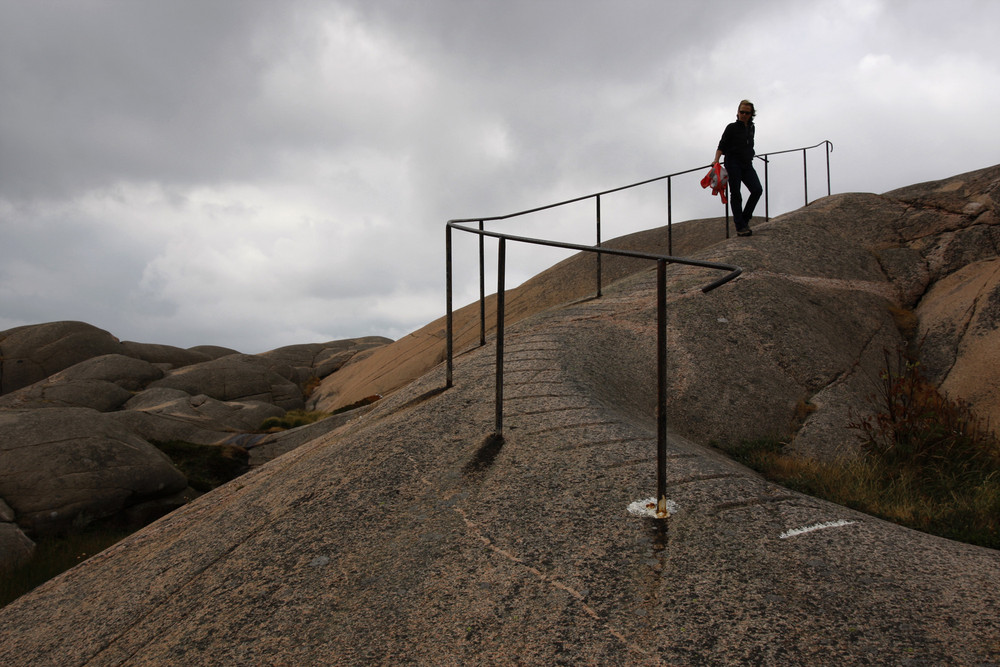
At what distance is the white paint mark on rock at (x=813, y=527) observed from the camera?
296cm

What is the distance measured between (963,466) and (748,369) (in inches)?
71.5

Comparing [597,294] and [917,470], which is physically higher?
[597,294]

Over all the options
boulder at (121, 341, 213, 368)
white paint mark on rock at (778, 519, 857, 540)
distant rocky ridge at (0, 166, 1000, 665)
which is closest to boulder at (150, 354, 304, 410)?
boulder at (121, 341, 213, 368)

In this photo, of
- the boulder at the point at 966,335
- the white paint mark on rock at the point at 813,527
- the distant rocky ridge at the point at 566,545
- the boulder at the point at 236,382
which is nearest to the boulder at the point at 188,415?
the boulder at the point at 236,382

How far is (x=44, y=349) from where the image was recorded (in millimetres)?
19250

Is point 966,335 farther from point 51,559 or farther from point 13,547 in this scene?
point 13,547

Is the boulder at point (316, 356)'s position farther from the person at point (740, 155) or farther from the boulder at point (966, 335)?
the boulder at point (966, 335)

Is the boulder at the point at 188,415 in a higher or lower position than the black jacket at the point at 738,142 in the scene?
lower

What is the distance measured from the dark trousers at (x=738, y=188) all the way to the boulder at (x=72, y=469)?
26.1 ft

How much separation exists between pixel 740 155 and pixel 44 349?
65.5ft

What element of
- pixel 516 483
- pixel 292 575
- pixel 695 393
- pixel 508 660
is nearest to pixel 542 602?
pixel 508 660

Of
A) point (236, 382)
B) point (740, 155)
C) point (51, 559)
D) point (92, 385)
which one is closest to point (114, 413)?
point (92, 385)

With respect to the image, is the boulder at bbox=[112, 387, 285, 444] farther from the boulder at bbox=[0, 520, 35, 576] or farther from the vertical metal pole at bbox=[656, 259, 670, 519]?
the vertical metal pole at bbox=[656, 259, 670, 519]

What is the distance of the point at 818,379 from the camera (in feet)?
20.2
